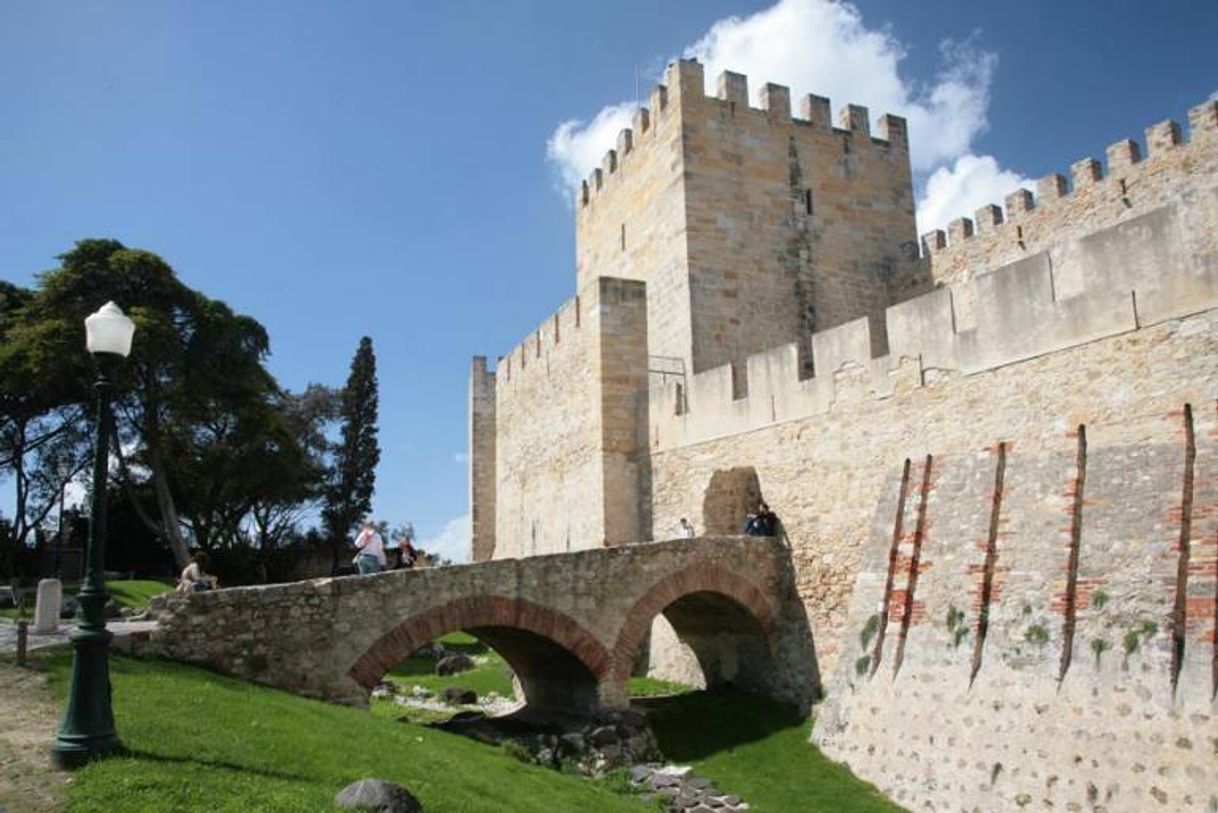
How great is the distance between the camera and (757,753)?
12047 millimetres

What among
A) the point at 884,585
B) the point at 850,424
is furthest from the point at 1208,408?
the point at 850,424

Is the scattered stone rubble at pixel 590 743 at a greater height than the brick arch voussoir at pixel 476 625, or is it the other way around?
the brick arch voussoir at pixel 476 625

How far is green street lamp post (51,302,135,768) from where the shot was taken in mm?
6477

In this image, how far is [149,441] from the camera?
2750cm

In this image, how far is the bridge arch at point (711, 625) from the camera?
12867 millimetres

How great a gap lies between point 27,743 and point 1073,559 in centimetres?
927

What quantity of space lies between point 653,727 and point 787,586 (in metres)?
2.80

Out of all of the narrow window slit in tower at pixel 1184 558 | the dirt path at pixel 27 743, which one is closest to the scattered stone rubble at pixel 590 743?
the dirt path at pixel 27 743

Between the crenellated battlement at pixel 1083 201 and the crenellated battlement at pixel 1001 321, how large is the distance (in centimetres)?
59

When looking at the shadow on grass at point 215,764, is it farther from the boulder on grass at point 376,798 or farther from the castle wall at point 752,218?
the castle wall at point 752,218

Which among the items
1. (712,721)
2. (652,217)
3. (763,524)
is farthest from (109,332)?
(652,217)

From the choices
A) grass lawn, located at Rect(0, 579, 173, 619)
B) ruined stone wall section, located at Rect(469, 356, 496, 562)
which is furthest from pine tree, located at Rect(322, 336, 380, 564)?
ruined stone wall section, located at Rect(469, 356, 496, 562)

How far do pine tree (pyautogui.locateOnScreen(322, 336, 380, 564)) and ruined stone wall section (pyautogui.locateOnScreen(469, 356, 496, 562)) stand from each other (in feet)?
37.1

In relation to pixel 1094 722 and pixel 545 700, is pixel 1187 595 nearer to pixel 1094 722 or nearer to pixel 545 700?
Result: pixel 1094 722
